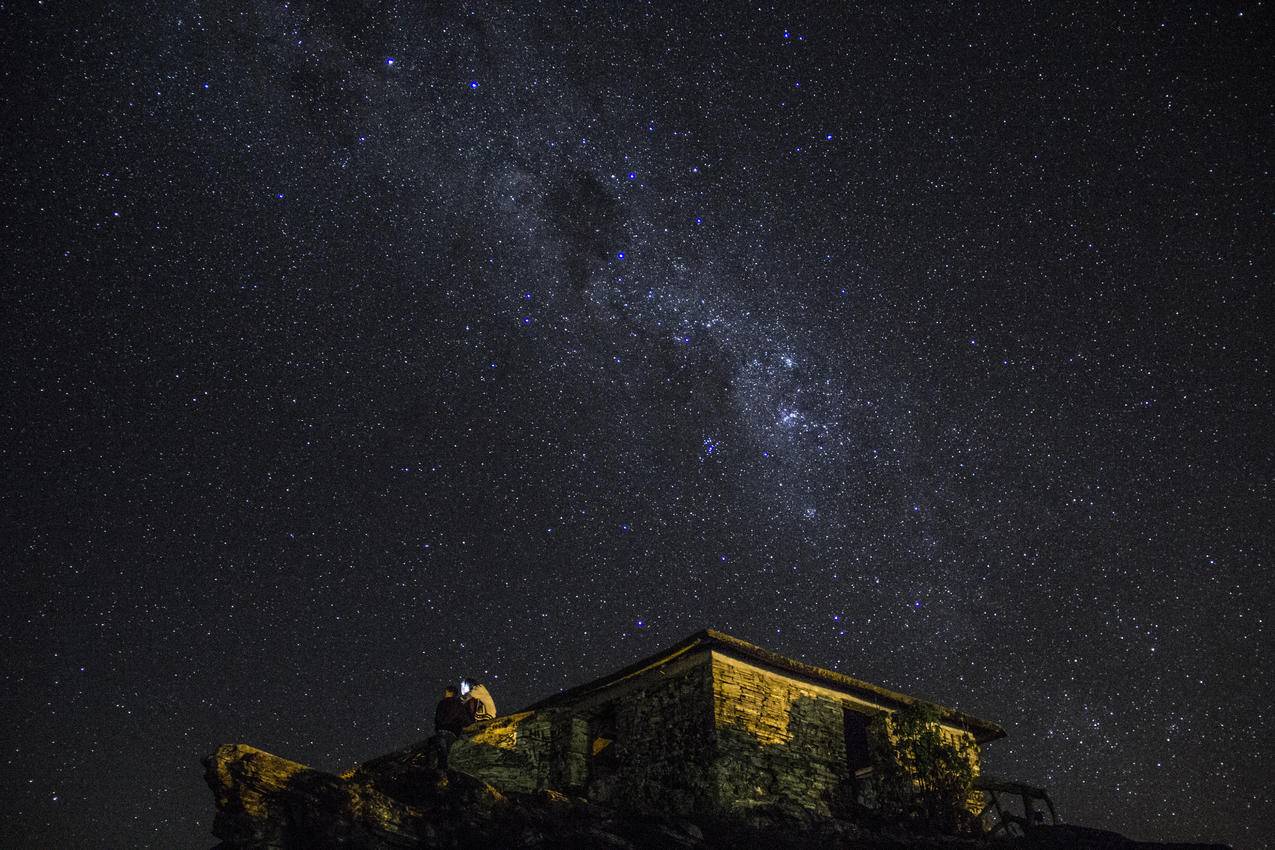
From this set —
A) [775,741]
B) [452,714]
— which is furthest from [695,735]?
[452,714]

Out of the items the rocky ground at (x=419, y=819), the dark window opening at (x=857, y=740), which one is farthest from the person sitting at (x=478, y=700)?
the dark window opening at (x=857, y=740)

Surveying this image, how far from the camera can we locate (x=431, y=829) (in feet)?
Answer: 32.4

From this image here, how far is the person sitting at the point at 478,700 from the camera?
653 inches

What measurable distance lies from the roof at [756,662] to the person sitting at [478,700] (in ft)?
3.39

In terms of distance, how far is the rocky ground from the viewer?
30.1 ft

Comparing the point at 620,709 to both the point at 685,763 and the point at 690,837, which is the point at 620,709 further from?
the point at 690,837

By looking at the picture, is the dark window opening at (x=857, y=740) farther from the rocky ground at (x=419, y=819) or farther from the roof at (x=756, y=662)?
the rocky ground at (x=419, y=819)

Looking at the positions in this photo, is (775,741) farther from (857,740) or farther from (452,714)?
(452,714)

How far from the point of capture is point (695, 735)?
1486 cm

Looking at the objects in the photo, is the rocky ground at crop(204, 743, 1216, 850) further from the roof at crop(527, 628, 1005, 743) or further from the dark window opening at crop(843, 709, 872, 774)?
the dark window opening at crop(843, 709, 872, 774)

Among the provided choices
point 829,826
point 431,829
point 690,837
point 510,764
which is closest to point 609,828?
point 690,837

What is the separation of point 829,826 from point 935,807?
442 cm

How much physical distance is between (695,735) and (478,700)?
16.4ft

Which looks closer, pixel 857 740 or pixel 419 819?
pixel 419 819
